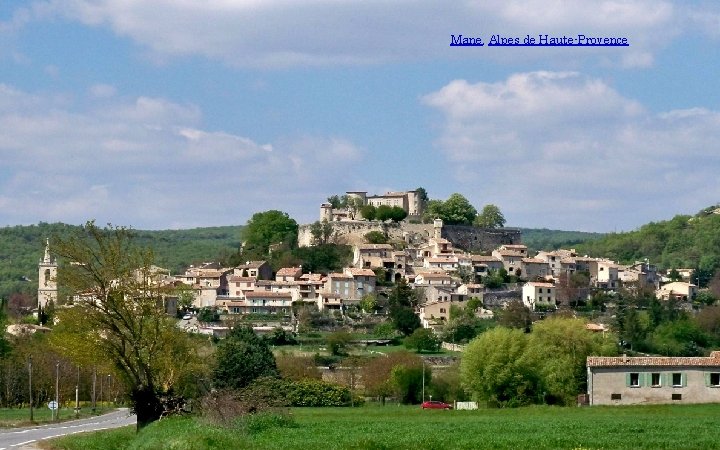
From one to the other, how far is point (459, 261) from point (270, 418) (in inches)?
3741

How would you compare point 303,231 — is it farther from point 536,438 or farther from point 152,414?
point 536,438

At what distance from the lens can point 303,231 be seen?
138m

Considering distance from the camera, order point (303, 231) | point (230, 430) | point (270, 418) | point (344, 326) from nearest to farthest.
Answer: point (230, 430), point (270, 418), point (344, 326), point (303, 231)

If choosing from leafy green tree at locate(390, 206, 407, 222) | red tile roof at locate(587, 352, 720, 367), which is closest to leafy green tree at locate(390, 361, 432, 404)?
red tile roof at locate(587, 352, 720, 367)

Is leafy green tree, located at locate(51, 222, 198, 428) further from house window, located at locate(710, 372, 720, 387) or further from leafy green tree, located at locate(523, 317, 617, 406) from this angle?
leafy green tree, located at locate(523, 317, 617, 406)

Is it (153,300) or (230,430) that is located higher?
(153,300)

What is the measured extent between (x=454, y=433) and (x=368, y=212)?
110 m

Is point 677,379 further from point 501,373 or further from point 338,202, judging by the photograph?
point 338,202

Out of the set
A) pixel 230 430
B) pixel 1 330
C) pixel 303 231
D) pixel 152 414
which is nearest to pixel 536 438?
pixel 230 430

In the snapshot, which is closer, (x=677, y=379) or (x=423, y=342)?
(x=677, y=379)

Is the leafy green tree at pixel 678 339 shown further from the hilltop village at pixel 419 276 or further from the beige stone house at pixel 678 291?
the beige stone house at pixel 678 291

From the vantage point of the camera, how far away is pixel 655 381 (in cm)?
4553

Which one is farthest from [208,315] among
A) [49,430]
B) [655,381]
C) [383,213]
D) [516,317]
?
[655,381]

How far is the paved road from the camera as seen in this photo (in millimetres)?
36094
